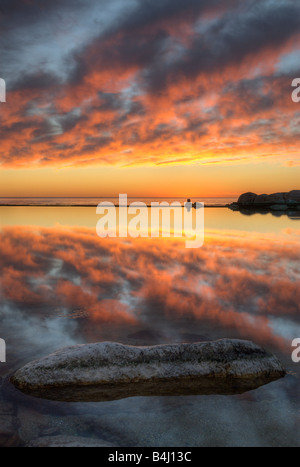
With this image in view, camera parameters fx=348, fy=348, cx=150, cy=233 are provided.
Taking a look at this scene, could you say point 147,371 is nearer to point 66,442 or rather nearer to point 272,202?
point 66,442

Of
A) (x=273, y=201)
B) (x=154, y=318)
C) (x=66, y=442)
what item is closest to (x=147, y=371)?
(x=66, y=442)

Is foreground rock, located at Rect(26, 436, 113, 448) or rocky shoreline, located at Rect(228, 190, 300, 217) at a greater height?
rocky shoreline, located at Rect(228, 190, 300, 217)

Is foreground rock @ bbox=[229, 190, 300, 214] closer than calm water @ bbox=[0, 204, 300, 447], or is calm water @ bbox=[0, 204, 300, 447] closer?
calm water @ bbox=[0, 204, 300, 447]

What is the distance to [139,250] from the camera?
909 inches

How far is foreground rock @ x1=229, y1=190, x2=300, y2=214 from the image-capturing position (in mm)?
78562

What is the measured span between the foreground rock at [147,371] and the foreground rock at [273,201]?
246 feet

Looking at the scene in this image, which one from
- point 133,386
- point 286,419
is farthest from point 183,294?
point 286,419

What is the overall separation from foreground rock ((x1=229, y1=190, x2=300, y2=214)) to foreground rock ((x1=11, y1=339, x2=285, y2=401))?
7503 centimetres

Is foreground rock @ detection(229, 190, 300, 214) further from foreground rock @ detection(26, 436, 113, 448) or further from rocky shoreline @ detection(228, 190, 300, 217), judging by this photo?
foreground rock @ detection(26, 436, 113, 448)

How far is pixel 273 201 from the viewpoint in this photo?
8075cm

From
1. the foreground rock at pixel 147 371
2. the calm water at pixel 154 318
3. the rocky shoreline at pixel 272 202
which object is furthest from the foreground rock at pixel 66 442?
the rocky shoreline at pixel 272 202

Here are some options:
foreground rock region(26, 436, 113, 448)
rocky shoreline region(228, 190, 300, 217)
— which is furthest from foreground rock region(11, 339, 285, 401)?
rocky shoreline region(228, 190, 300, 217)

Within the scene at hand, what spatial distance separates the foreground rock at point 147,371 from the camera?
648 centimetres
